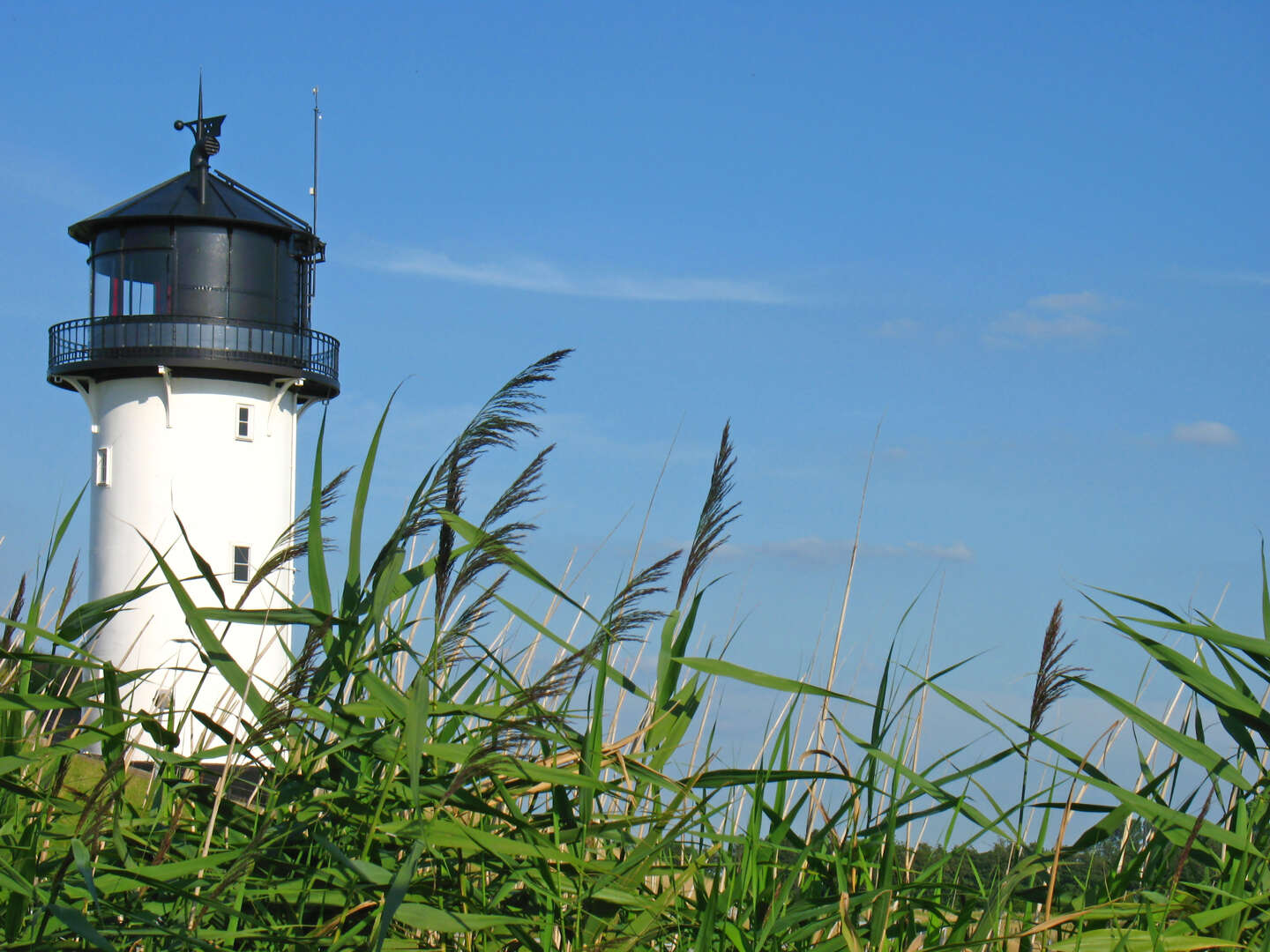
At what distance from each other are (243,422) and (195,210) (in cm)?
298

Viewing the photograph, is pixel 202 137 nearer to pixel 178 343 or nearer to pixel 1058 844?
pixel 178 343

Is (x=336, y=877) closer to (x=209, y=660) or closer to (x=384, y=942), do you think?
(x=384, y=942)

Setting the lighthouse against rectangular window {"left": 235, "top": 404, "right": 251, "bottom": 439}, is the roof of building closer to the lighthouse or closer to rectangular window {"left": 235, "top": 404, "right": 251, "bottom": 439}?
the lighthouse

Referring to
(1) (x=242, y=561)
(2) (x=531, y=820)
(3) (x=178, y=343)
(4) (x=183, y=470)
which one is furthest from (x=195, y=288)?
(2) (x=531, y=820)

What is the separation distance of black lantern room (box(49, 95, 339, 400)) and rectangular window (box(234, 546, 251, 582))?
93.7 inches

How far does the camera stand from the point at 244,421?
17.1 metres

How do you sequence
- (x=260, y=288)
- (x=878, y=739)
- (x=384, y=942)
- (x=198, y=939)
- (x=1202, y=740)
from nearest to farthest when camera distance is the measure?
1. (x=198, y=939)
2. (x=384, y=942)
3. (x=878, y=739)
4. (x=1202, y=740)
5. (x=260, y=288)

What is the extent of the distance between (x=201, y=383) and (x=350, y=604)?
52.4 ft

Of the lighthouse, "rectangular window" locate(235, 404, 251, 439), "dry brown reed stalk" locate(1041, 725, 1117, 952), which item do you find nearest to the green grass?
"dry brown reed stalk" locate(1041, 725, 1117, 952)

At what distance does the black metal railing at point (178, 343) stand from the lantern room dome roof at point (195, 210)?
126cm

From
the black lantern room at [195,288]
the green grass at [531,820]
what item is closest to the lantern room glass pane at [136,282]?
the black lantern room at [195,288]

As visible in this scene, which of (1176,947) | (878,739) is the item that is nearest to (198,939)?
(878,739)

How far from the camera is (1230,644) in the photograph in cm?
174

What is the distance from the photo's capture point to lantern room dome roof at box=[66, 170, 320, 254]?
15867mm
